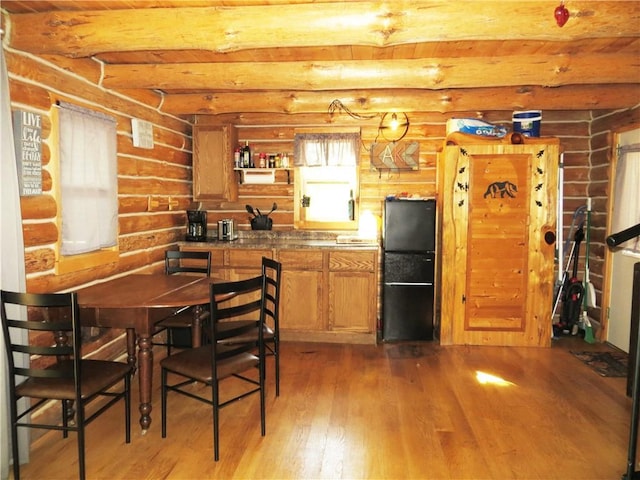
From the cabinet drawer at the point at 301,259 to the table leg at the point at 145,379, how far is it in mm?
2041

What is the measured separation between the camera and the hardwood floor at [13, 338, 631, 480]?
8.27 ft

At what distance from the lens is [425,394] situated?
349 centimetres

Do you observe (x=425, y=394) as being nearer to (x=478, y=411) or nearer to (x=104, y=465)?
(x=478, y=411)

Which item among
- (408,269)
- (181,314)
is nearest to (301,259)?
(408,269)

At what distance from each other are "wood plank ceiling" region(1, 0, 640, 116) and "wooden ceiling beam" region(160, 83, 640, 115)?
0.01 m

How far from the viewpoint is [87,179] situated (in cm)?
337

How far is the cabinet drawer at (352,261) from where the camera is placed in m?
4.65

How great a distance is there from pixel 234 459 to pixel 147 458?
479mm

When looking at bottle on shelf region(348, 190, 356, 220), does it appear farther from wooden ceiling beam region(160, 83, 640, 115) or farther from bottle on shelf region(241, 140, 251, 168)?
bottle on shelf region(241, 140, 251, 168)

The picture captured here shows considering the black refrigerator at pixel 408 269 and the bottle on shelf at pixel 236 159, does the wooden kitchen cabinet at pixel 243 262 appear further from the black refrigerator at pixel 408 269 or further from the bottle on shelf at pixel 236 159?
the black refrigerator at pixel 408 269

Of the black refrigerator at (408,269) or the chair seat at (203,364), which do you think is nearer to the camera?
the chair seat at (203,364)

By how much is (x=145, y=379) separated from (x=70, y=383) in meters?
0.51

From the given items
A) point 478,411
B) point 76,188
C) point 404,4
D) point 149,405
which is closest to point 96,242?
point 76,188

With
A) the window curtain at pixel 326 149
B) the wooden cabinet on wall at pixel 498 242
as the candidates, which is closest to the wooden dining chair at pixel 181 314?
the window curtain at pixel 326 149
